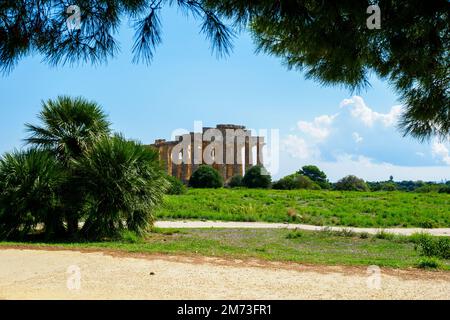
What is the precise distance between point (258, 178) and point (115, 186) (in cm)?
2765

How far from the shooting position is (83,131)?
11.7 meters

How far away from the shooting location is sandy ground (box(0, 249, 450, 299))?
5309mm

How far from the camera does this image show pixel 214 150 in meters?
53.3

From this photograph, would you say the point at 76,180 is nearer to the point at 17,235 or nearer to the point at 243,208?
the point at 17,235

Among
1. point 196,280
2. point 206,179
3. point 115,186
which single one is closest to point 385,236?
point 115,186

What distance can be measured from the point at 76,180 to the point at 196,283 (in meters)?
5.96

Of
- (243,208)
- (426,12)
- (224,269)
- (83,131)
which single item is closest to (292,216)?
(243,208)

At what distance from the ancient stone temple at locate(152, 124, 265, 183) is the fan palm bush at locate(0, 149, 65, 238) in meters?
39.6

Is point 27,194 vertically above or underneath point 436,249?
above

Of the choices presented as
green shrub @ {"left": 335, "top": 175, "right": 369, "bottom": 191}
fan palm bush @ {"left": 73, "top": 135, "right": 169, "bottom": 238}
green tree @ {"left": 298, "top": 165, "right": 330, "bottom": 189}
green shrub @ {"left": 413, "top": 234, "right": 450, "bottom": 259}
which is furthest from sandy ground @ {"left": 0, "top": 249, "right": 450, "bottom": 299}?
green tree @ {"left": 298, "top": 165, "right": 330, "bottom": 189}

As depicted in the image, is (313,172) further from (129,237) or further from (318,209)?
(129,237)

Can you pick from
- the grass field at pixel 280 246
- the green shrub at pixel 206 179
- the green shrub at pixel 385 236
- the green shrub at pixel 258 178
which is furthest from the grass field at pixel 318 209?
the green shrub at pixel 258 178

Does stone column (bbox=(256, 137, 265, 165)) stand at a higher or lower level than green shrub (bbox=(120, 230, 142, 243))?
higher

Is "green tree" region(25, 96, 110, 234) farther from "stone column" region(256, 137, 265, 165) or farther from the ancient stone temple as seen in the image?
"stone column" region(256, 137, 265, 165)
